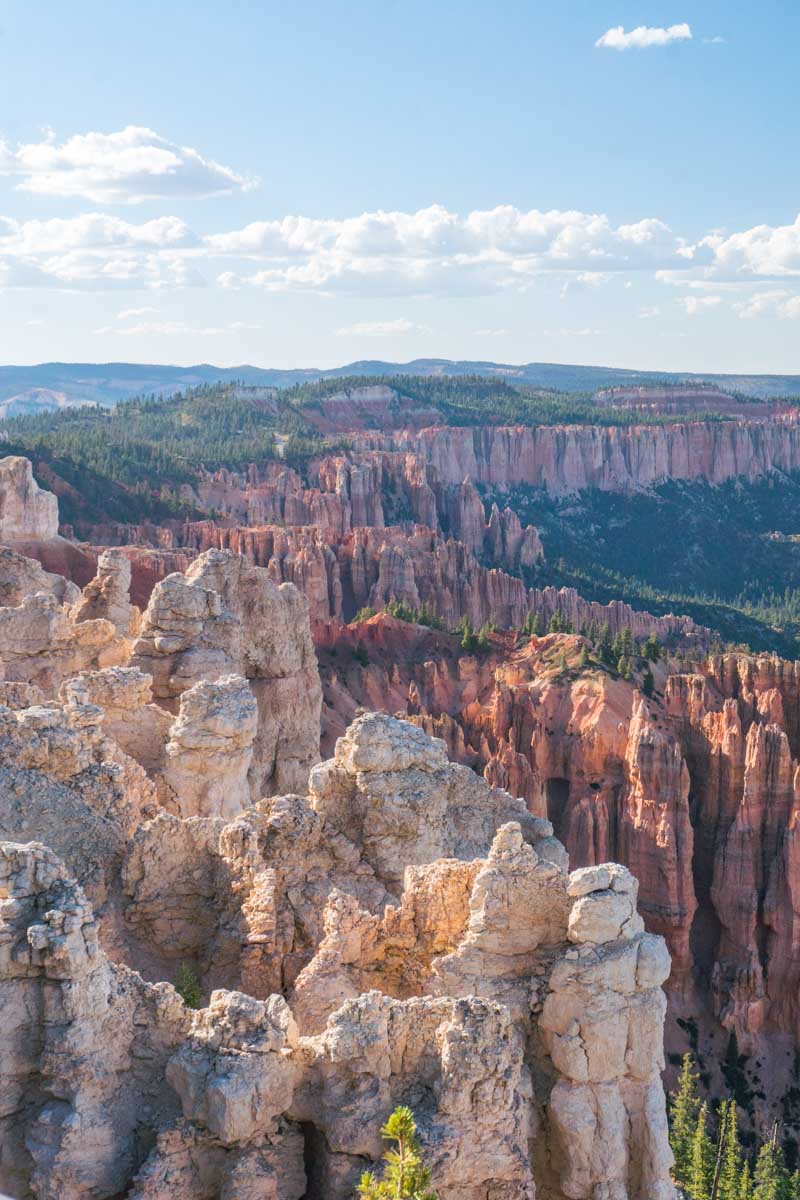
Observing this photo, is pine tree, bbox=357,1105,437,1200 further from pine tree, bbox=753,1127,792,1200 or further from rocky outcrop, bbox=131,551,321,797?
pine tree, bbox=753,1127,792,1200

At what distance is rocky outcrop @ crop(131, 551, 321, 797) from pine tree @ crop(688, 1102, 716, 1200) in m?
10.8

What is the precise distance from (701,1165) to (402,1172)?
20.5 meters

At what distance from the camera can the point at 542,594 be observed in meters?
81.6

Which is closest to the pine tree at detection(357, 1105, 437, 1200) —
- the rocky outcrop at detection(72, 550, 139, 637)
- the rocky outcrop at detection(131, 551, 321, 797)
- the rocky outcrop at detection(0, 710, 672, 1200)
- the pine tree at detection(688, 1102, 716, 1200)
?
the rocky outcrop at detection(0, 710, 672, 1200)

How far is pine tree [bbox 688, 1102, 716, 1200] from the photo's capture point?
24984 mm

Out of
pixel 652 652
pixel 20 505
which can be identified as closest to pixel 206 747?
pixel 20 505

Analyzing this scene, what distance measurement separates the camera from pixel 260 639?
93.3 ft

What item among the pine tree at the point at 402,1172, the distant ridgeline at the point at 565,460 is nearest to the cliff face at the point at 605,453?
the distant ridgeline at the point at 565,460

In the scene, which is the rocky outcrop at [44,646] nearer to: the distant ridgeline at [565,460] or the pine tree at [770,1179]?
the pine tree at [770,1179]

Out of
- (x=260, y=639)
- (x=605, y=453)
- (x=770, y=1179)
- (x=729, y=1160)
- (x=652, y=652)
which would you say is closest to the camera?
(x=729, y=1160)

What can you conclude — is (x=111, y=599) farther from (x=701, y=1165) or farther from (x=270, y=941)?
(x=701, y=1165)

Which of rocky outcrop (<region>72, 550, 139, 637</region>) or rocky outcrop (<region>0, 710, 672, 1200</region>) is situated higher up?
rocky outcrop (<region>72, 550, 139, 637</region>)

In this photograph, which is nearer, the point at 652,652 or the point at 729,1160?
the point at 729,1160

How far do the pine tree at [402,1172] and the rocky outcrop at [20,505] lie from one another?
47.0 metres
